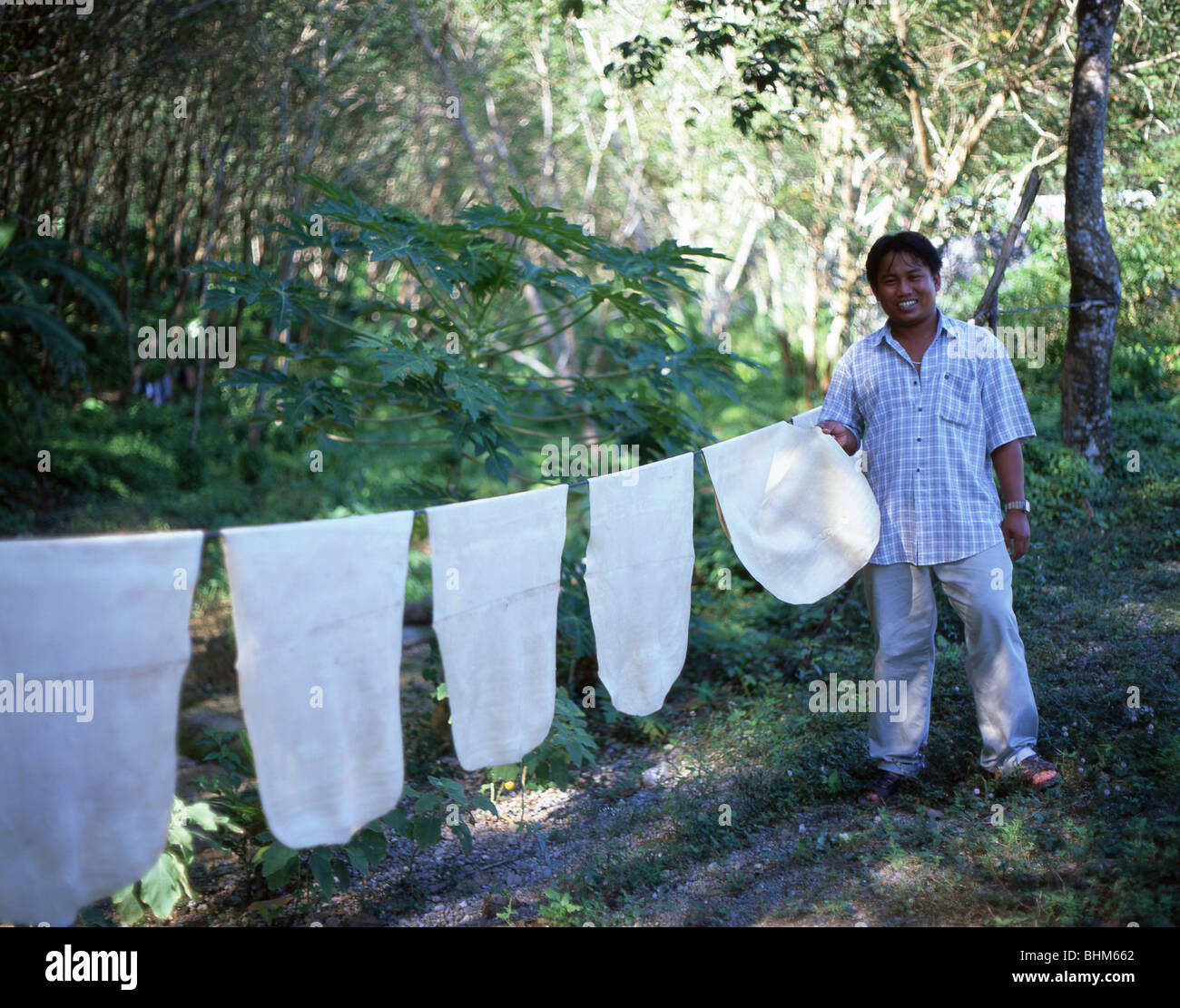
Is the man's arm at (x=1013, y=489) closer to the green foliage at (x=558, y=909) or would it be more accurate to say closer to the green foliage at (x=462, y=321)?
the green foliage at (x=462, y=321)

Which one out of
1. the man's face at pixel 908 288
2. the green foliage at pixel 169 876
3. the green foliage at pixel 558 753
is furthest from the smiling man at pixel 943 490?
the green foliage at pixel 169 876

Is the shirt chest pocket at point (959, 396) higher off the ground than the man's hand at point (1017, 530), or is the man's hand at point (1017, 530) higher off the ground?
the shirt chest pocket at point (959, 396)

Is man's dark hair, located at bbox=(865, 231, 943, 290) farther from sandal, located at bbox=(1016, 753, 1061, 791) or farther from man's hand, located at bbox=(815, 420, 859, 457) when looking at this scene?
sandal, located at bbox=(1016, 753, 1061, 791)

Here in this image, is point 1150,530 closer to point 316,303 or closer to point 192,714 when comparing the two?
point 316,303

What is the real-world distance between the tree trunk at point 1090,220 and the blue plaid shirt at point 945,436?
7.45 ft

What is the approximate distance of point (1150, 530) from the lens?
4.88 meters

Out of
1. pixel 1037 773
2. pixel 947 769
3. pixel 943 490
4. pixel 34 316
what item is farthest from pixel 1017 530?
pixel 34 316

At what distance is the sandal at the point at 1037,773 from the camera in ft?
10.2

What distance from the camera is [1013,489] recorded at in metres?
3.12

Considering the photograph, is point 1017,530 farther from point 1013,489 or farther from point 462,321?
point 462,321

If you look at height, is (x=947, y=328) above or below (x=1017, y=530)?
above

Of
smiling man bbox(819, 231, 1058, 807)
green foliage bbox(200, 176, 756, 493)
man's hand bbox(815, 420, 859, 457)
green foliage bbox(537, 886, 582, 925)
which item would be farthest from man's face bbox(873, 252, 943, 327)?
green foliage bbox(537, 886, 582, 925)

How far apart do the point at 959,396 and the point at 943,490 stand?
299mm
